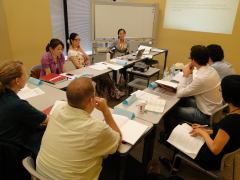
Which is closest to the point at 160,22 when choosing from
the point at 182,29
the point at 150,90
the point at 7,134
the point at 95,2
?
the point at 182,29

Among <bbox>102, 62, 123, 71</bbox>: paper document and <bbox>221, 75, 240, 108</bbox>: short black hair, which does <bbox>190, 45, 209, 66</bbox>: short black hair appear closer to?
<bbox>221, 75, 240, 108</bbox>: short black hair

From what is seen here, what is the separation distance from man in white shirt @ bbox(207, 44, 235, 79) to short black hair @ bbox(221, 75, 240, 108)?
1.43 meters

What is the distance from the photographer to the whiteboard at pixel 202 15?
182 inches

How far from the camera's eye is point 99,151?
1.16 metres

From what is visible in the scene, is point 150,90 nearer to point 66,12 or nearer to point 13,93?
point 13,93

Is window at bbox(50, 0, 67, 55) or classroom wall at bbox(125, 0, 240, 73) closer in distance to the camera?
window at bbox(50, 0, 67, 55)

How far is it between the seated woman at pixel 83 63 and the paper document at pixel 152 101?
1398 mm

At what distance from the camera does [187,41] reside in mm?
5285

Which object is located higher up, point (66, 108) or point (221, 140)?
point (66, 108)

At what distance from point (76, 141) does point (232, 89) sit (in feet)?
3.59

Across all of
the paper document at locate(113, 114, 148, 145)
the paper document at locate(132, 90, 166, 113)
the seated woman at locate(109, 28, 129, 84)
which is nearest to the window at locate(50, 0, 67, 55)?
the seated woman at locate(109, 28, 129, 84)

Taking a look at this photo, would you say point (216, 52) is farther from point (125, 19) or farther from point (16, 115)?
point (125, 19)

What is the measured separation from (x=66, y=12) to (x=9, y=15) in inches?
62.0

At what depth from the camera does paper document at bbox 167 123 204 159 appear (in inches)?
65.9
